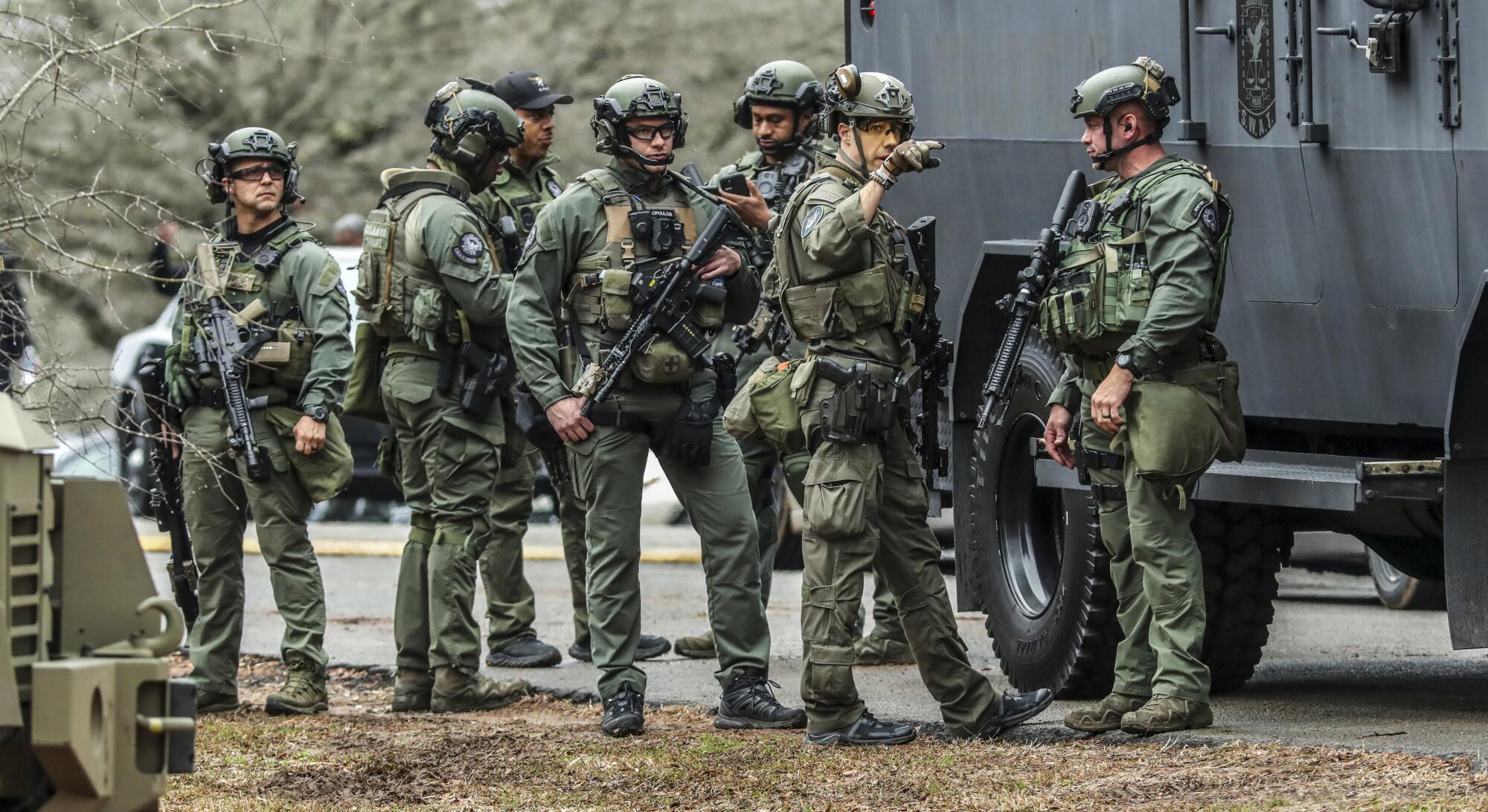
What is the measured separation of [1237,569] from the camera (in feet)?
26.2

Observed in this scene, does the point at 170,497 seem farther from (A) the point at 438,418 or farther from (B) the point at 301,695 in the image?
(A) the point at 438,418

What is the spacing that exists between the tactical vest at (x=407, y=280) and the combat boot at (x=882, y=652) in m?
2.12

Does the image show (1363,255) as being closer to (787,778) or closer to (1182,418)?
(1182,418)

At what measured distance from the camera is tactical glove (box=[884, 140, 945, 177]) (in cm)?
667

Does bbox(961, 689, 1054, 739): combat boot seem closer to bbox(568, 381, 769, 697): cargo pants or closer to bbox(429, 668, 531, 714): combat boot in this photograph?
bbox(568, 381, 769, 697): cargo pants

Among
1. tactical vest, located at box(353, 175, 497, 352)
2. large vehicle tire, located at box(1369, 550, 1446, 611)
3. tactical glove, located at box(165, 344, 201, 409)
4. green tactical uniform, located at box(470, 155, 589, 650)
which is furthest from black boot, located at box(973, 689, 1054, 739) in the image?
large vehicle tire, located at box(1369, 550, 1446, 611)

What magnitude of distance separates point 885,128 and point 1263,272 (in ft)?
4.10

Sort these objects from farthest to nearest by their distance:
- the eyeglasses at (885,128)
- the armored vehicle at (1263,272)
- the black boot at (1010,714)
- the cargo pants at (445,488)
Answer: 1. the cargo pants at (445,488)
2. the black boot at (1010,714)
3. the eyeglasses at (885,128)
4. the armored vehicle at (1263,272)

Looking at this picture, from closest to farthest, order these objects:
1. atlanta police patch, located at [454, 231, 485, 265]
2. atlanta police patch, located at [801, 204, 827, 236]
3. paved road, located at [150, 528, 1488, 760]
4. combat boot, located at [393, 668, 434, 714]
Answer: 1. atlanta police patch, located at [801, 204, 827, 236]
2. paved road, located at [150, 528, 1488, 760]
3. atlanta police patch, located at [454, 231, 485, 265]
4. combat boot, located at [393, 668, 434, 714]

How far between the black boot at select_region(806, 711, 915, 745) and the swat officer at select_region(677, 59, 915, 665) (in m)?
1.76

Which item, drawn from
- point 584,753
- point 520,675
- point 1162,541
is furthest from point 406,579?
point 1162,541

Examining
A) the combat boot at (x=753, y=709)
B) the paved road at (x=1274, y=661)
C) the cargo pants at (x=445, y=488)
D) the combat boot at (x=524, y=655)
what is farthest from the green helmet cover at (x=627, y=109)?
the combat boot at (x=524, y=655)

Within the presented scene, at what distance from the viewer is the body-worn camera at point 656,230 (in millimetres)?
7613

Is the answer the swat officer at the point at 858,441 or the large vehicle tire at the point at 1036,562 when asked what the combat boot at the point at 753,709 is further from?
the large vehicle tire at the point at 1036,562
